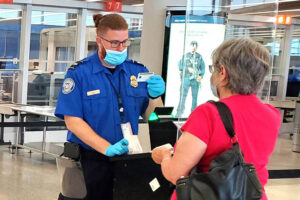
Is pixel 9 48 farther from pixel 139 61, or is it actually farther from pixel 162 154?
pixel 162 154

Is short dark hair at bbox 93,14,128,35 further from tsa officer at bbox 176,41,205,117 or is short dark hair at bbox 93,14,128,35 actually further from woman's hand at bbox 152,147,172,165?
tsa officer at bbox 176,41,205,117

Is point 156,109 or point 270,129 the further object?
point 156,109

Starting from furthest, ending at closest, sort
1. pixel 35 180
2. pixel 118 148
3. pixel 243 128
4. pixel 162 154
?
pixel 35 180 → pixel 118 148 → pixel 162 154 → pixel 243 128

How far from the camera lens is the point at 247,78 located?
5.21ft

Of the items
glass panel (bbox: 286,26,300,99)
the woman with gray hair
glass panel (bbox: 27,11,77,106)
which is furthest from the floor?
glass panel (bbox: 286,26,300,99)

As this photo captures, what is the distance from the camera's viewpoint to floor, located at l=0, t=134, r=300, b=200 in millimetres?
5363

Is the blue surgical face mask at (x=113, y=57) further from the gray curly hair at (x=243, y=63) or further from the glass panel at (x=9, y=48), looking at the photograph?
the glass panel at (x=9, y=48)

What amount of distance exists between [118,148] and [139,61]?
545cm

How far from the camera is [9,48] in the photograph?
10.6 metres

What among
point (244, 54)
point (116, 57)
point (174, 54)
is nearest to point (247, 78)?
point (244, 54)

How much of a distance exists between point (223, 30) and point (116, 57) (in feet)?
10.1

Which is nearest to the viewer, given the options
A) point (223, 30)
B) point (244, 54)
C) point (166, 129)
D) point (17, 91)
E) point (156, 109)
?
point (244, 54)

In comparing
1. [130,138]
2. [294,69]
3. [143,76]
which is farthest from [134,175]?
[294,69]

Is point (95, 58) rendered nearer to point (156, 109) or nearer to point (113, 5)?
point (156, 109)
